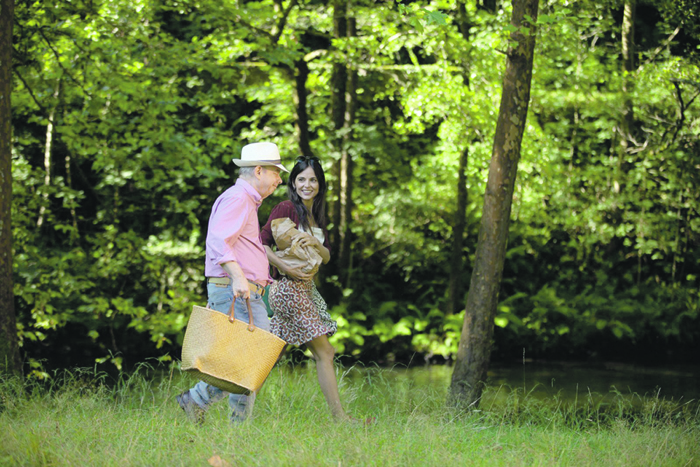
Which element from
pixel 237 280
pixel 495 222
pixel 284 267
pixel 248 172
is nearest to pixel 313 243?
pixel 284 267

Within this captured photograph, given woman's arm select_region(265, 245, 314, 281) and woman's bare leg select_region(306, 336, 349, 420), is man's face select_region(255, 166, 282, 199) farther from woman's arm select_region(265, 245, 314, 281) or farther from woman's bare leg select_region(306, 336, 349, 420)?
woman's bare leg select_region(306, 336, 349, 420)

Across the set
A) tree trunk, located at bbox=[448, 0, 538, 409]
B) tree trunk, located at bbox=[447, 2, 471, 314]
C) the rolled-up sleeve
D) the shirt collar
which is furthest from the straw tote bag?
tree trunk, located at bbox=[447, 2, 471, 314]

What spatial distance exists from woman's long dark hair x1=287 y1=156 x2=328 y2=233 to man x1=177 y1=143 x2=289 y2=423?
0.45 m

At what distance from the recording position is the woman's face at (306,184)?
5383mm

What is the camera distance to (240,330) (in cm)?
440

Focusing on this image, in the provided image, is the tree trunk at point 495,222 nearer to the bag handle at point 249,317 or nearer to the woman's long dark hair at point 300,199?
the woman's long dark hair at point 300,199

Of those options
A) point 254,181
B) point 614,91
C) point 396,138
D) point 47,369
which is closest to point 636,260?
point 614,91

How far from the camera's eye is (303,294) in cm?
530

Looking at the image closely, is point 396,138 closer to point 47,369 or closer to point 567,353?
point 567,353

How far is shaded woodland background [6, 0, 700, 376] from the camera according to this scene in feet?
38.7

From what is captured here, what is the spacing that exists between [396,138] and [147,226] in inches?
232

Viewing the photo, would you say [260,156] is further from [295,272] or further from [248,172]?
[295,272]

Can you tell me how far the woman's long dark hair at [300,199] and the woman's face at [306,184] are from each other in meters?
0.03

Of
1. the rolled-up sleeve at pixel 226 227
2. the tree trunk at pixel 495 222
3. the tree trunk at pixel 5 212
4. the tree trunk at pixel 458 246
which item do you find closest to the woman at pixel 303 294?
the rolled-up sleeve at pixel 226 227
